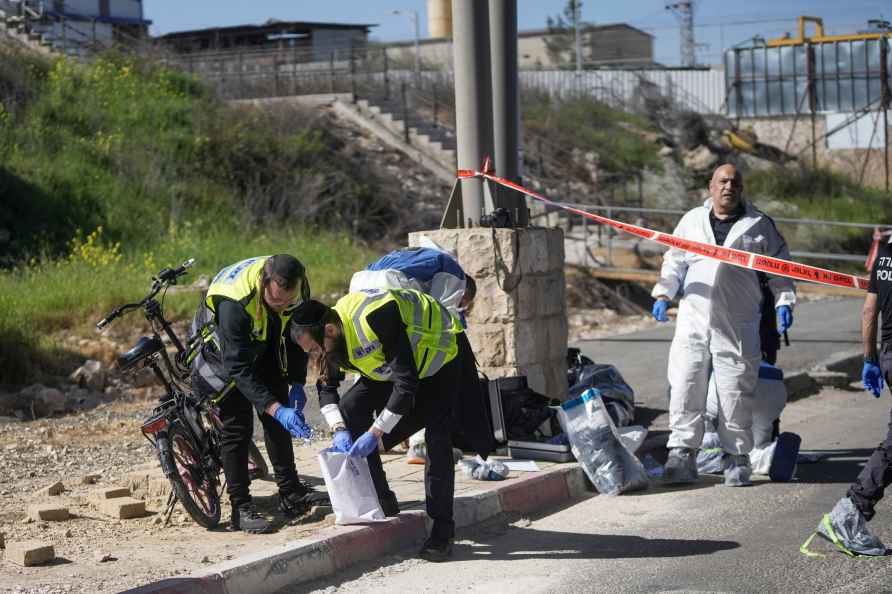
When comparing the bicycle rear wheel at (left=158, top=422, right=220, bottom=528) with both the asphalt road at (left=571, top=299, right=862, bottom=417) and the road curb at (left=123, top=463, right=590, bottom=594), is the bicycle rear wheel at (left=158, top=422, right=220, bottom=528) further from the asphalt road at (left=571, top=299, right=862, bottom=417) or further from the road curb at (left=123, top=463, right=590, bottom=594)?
the asphalt road at (left=571, top=299, right=862, bottom=417)

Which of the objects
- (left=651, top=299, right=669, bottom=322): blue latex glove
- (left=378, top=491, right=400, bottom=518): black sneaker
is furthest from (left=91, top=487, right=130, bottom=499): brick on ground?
(left=651, top=299, right=669, bottom=322): blue latex glove

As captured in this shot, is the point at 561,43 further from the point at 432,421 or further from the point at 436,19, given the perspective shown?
the point at 432,421

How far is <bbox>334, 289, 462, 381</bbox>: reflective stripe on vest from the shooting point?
210 inches

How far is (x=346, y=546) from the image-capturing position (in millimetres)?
5746

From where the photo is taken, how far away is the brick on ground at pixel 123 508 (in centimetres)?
640

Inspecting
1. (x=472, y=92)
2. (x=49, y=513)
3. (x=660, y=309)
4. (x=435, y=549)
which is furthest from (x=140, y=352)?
(x=472, y=92)

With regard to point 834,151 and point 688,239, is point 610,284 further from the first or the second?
point 834,151

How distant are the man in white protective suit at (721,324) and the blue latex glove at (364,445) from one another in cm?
253

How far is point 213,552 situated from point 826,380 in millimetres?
7687

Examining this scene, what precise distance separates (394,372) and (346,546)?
1.01 meters

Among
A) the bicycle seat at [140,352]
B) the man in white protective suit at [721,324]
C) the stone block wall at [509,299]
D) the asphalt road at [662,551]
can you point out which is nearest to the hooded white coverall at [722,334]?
the man in white protective suit at [721,324]

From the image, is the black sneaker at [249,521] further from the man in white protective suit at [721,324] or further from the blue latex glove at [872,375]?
the blue latex glove at [872,375]

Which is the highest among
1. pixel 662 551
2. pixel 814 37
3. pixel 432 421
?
pixel 814 37

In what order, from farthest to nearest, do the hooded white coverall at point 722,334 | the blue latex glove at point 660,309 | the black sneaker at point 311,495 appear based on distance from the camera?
the blue latex glove at point 660,309 < the hooded white coverall at point 722,334 < the black sneaker at point 311,495
